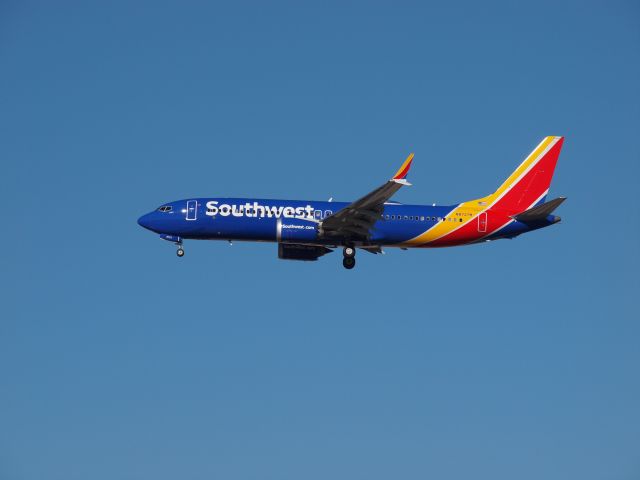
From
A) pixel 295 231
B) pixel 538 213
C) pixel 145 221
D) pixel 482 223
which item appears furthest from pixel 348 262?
pixel 145 221

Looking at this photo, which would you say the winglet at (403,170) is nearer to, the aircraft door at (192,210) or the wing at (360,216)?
the wing at (360,216)

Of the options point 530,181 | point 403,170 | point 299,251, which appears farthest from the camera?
point 530,181

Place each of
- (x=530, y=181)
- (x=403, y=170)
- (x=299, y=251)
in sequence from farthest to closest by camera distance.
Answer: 1. (x=530, y=181)
2. (x=299, y=251)
3. (x=403, y=170)

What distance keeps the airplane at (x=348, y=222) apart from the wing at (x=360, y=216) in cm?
8

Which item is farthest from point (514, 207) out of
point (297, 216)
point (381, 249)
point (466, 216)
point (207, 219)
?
point (207, 219)

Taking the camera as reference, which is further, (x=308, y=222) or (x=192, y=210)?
(x=192, y=210)

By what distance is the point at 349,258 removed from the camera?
79.9 meters

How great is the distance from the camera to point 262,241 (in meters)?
79.1

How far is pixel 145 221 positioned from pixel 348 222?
16.6 meters

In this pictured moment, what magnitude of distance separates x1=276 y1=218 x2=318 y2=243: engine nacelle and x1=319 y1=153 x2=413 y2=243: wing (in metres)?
0.76

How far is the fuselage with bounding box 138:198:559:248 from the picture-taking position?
78062mm

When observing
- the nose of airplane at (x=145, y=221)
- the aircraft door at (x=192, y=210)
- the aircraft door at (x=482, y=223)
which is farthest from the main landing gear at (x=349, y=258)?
the nose of airplane at (x=145, y=221)

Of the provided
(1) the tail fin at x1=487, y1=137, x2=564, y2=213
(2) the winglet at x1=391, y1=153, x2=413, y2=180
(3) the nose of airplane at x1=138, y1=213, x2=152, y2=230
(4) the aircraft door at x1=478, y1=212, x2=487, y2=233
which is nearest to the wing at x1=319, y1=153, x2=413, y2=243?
(2) the winglet at x1=391, y1=153, x2=413, y2=180

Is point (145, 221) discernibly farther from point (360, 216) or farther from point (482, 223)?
point (482, 223)
